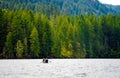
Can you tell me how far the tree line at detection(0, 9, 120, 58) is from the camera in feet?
404

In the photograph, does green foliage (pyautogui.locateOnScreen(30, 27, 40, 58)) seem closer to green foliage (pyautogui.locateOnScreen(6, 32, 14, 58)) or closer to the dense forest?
the dense forest

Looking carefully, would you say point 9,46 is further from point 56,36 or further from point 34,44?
point 56,36

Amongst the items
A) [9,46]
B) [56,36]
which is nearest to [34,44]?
[9,46]

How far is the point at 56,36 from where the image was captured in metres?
138

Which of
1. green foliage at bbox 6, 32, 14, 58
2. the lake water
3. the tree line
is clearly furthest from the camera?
the tree line

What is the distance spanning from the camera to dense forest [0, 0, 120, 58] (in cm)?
12325

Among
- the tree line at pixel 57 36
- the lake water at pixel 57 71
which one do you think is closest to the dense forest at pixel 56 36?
the tree line at pixel 57 36

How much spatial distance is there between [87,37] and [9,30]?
123ft

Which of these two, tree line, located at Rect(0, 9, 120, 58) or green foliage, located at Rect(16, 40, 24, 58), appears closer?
green foliage, located at Rect(16, 40, 24, 58)

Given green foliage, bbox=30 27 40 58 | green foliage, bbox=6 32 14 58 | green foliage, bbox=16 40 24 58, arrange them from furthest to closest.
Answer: green foliage, bbox=30 27 40 58 → green foliage, bbox=16 40 24 58 → green foliage, bbox=6 32 14 58

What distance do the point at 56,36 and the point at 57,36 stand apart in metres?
0.72

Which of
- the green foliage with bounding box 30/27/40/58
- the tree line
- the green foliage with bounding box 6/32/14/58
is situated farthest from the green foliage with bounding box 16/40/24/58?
the green foliage with bounding box 30/27/40/58

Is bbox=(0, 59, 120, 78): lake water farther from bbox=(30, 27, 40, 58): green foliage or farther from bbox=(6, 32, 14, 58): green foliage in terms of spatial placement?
bbox=(30, 27, 40, 58): green foliage

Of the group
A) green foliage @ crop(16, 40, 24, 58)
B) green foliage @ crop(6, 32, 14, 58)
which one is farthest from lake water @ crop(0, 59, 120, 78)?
green foliage @ crop(6, 32, 14, 58)
